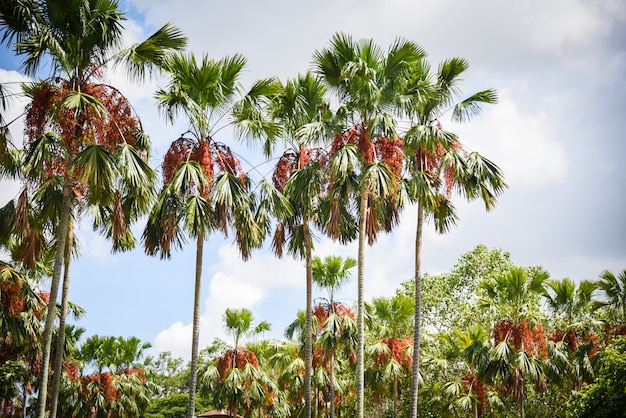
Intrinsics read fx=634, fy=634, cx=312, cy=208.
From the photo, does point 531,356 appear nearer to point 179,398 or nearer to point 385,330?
point 385,330

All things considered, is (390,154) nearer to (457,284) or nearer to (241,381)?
(241,381)

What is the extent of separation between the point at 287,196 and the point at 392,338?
1112 cm

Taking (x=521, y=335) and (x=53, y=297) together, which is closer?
(x=53, y=297)

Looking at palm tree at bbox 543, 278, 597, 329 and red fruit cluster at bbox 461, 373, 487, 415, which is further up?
palm tree at bbox 543, 278, 597, 329

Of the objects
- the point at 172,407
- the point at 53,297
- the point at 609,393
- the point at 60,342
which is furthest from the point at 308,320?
the point at 172,407

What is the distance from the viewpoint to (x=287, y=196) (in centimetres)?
1795

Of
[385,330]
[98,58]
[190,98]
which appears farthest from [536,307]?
[98,58]

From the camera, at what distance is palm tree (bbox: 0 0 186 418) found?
41.6 feet

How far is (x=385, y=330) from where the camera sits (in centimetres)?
2706

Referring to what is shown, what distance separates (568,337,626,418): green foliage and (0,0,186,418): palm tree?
1173cm

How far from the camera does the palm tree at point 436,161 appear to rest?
Answer: 54.3 ft

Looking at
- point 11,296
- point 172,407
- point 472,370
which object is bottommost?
point 172,407

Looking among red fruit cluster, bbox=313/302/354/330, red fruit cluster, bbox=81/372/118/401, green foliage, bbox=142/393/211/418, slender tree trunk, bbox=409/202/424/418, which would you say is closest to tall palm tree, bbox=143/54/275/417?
slender tree trunk, bbox=409/202/424/418

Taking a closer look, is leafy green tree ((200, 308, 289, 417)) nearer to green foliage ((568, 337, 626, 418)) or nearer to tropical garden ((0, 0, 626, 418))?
tropical garden ((0, 0, 626, 418))
